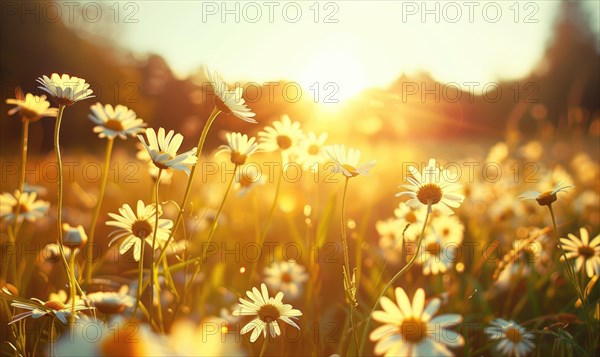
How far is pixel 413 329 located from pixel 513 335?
0.51 meters

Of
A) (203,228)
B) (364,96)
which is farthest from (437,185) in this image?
(364,96)

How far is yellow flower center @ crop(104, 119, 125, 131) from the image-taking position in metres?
1.13

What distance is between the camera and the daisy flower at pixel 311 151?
1.49m

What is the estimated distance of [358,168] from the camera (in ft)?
3.66

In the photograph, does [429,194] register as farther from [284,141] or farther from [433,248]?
[433,248]

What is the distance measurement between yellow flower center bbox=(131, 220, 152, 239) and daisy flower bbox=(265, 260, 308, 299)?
847 millimetres

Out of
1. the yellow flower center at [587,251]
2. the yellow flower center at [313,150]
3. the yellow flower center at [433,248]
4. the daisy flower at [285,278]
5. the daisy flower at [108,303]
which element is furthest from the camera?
the daisy flower at [285,278]

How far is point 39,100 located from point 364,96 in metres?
2.57

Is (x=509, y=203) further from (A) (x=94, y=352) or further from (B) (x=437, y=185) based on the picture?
(A) (x=94, y=352)

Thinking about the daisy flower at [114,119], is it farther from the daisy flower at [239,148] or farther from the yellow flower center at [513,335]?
the yellow flower center at [513,335]

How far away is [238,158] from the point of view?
3.85 feet

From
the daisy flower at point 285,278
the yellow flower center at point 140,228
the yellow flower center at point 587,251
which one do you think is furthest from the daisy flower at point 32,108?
the yellow flower center at point 587,251

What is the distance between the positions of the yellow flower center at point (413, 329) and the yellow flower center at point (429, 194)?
0.88ft

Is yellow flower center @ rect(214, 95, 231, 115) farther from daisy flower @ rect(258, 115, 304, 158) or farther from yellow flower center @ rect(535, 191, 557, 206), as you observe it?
yellow flower center @ rect(535, 191, 557, 206)
